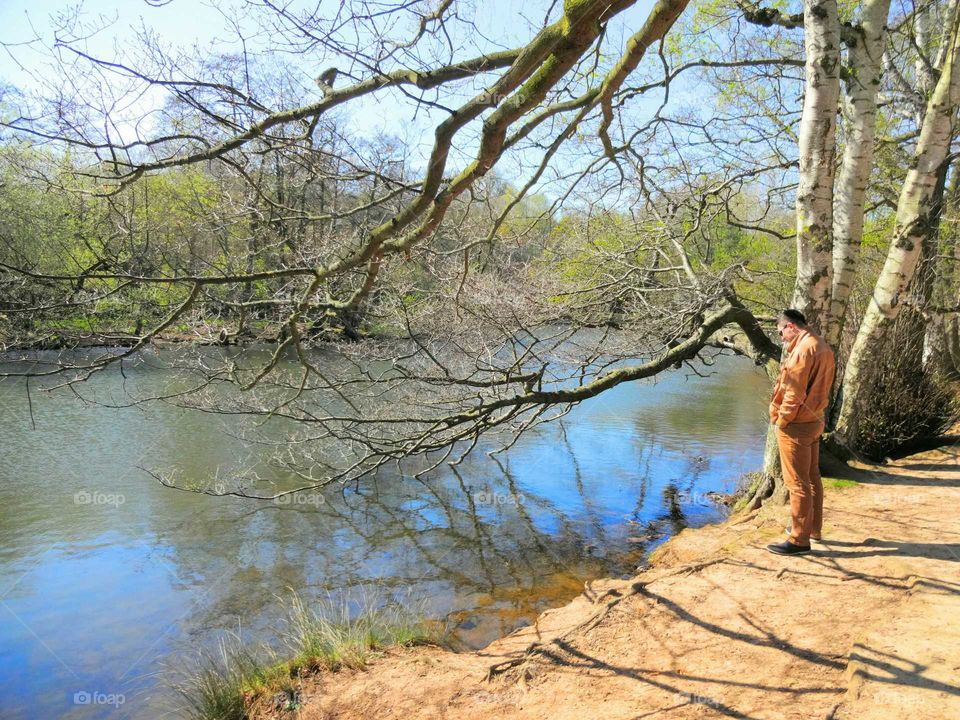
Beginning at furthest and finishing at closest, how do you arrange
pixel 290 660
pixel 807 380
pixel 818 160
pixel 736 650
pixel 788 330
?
pixel 818 160 → pixel 788 330 → pixel 290 660 → pixel 807 380 → pixel 736 650

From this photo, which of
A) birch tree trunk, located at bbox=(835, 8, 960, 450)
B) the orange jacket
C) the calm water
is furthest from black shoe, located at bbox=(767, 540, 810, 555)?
birch tree trunk, located at bbox=(835, 8, 960, 450)

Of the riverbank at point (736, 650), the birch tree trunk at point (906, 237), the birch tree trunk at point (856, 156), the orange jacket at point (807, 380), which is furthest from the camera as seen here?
the birch tree trunk at point (906, 237)

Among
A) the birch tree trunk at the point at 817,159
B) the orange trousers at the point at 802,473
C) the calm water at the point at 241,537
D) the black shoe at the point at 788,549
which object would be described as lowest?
the calm water at the point at 241,537

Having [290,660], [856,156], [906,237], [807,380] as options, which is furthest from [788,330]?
[290,660]

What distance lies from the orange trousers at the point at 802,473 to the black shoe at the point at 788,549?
0.03 meters

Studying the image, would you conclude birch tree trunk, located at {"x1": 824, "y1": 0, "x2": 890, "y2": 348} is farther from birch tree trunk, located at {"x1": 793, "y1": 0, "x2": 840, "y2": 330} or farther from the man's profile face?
the man's profile face

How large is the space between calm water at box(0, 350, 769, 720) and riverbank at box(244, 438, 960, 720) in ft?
4.47

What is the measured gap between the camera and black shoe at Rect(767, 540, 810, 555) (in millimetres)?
4805

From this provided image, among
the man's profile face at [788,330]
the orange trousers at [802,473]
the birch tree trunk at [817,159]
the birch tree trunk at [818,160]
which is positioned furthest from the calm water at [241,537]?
the birch tree trunk at [818,160]

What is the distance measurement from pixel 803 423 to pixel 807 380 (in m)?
0.32

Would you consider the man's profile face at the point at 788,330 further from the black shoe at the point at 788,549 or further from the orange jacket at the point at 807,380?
the black shoe at the point at 788,549

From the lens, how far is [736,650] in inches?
151

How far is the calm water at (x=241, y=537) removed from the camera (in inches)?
A: 235

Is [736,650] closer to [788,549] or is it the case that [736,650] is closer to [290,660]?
[788,549]
